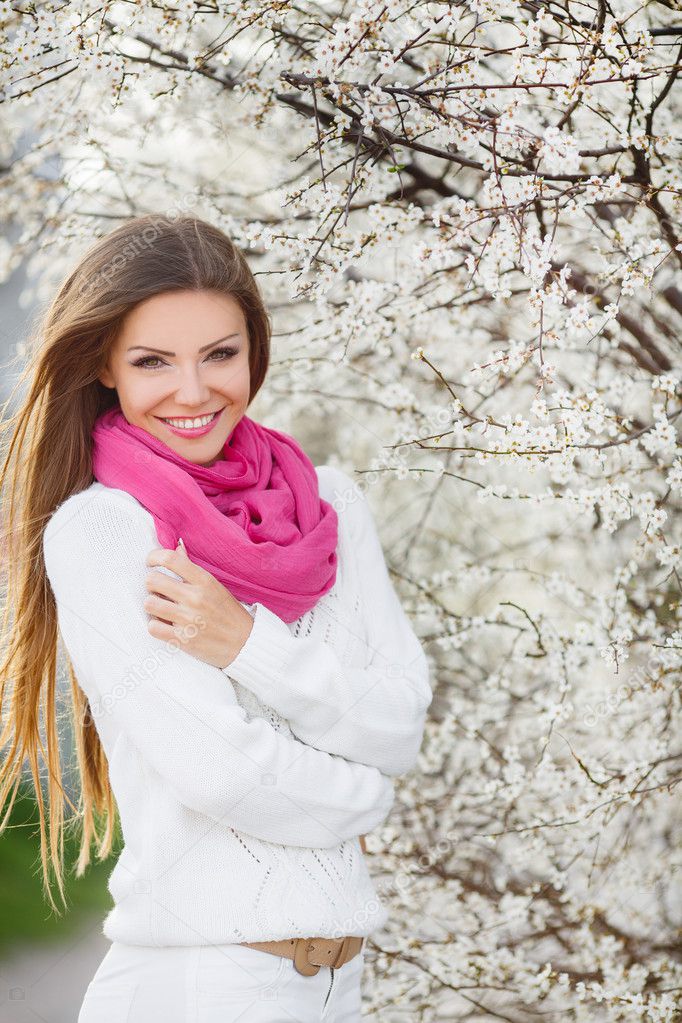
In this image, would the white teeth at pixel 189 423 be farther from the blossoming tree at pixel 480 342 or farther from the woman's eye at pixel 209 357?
the blossoming tree at pixel 480 342

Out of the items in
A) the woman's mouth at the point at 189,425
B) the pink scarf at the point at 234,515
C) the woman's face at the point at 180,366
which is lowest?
the pink scarf at the point at 234,515

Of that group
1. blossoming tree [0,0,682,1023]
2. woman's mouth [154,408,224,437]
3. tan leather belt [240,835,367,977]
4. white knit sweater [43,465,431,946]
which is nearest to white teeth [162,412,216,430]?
→ woman's mouth [154,408,224,437]

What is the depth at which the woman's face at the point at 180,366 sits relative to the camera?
5.22 ft

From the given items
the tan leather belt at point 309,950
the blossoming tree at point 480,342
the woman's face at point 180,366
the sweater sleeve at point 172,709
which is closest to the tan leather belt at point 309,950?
the tan leather belt at point 309,950

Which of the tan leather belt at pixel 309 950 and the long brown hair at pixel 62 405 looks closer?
the tan leather belt at pixel 309 950

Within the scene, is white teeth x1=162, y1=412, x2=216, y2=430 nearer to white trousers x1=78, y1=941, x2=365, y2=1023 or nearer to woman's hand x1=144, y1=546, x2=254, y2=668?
woman's hand x1=144, y1=546, x2=254, y2=668

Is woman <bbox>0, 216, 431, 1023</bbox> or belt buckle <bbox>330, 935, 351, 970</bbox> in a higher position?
woman <bbox>0, 216, 431, 1023</bbox>

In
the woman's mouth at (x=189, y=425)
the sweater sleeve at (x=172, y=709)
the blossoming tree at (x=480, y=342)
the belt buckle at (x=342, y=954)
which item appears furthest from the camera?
the blossoming tree at (x=480, y=342)

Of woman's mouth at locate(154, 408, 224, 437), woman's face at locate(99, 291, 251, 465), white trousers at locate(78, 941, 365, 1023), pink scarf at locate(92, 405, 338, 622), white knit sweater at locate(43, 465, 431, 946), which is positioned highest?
woman's face at locate(99, 291, 251, 465)

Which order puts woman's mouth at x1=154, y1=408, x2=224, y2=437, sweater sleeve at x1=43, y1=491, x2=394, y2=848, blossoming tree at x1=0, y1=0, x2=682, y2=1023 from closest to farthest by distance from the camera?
sweater sleeve at x1=43, y1=491, x2=394, y2=848 → woman's mouth at x1=154, y1=408, x2=224, y2=437 → blossoming tree at x1=0, y1=0, x2=682, y2=1023

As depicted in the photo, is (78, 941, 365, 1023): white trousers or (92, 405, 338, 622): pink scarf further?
(92, 405, 338, 622): pink scarf

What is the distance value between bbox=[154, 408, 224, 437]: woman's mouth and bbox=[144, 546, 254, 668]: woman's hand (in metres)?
0.21

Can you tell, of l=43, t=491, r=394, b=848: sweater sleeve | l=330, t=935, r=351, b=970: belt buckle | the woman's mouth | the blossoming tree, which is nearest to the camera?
l=43, t=491, r=394, b=848: sweater sleeve

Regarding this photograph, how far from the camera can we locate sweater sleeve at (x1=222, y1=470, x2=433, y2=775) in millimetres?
1493
